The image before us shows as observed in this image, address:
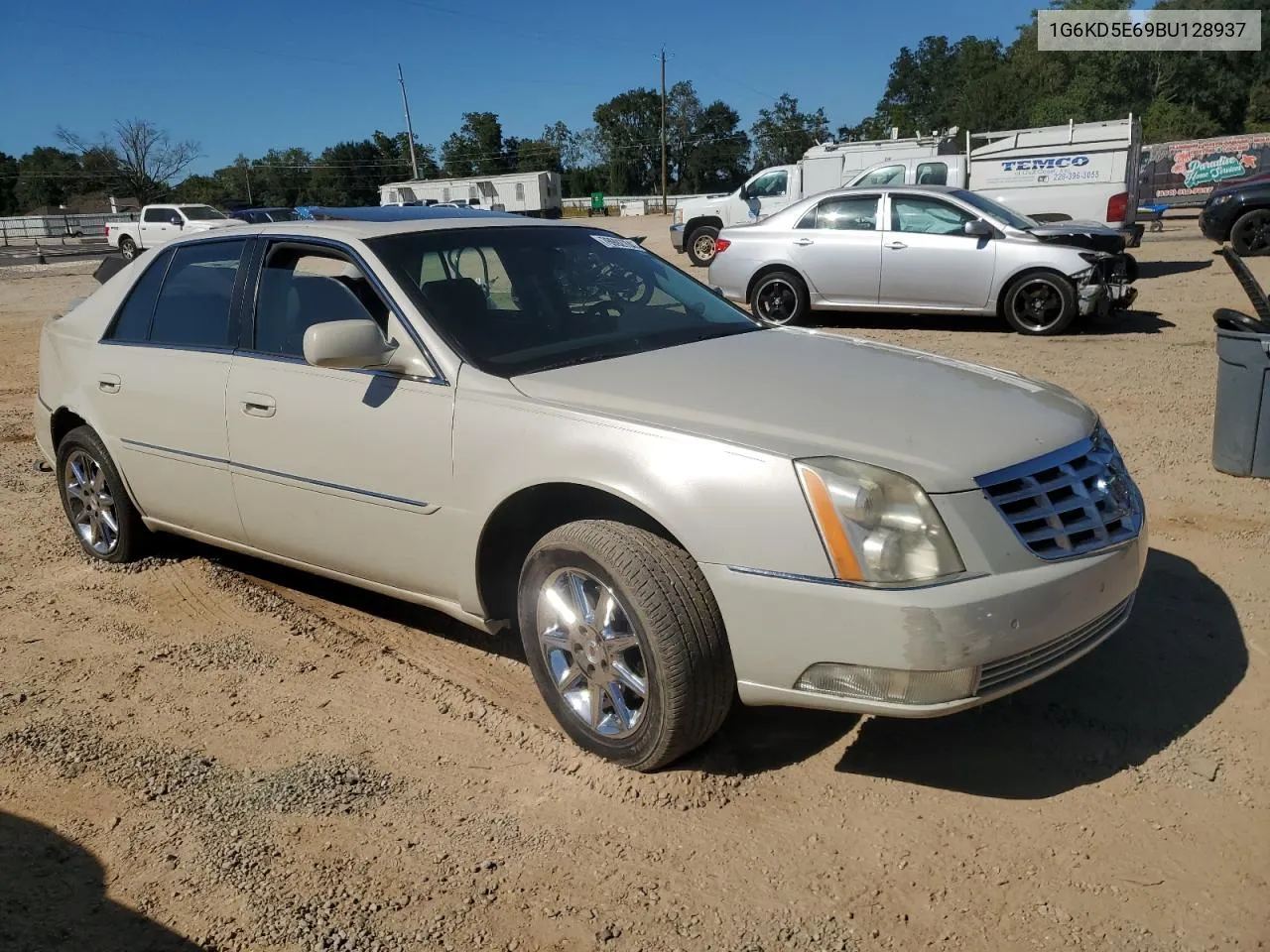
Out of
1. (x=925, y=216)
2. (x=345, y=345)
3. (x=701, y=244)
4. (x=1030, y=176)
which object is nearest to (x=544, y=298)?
(x=345, y=345)

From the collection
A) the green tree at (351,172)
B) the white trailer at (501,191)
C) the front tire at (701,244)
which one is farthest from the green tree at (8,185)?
the front tire at (701,244)

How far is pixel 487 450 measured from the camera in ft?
10.2

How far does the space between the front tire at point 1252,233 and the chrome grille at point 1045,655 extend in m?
17.6

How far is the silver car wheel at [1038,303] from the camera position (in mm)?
10484

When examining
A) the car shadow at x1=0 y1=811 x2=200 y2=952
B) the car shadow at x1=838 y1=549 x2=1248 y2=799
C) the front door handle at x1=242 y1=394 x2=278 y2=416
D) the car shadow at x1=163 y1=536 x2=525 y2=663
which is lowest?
the car shadow at x1=838 y1=549 x2=1248 y2=799

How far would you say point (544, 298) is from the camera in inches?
148

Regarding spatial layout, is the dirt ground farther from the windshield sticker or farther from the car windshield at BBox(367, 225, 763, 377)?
the windshield sticker

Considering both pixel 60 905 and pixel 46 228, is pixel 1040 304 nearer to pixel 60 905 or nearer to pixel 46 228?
pixel 60 905

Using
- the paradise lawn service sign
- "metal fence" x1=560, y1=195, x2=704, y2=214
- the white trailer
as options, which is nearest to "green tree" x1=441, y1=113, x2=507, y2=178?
"metal fence" x1=560, y1=195, x2=704, y2=214

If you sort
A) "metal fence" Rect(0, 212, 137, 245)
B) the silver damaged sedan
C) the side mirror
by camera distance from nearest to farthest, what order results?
the side mirror < the silver damaged sedan < "metal fence" Rect(0, 212, 137, 245)

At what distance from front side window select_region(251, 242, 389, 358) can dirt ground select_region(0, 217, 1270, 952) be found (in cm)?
122

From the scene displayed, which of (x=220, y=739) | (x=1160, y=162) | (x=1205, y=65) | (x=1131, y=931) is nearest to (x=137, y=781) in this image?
(x=220, y=739)

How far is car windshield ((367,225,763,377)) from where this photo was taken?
3451 millimetres

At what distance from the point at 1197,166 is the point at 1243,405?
29550mm
